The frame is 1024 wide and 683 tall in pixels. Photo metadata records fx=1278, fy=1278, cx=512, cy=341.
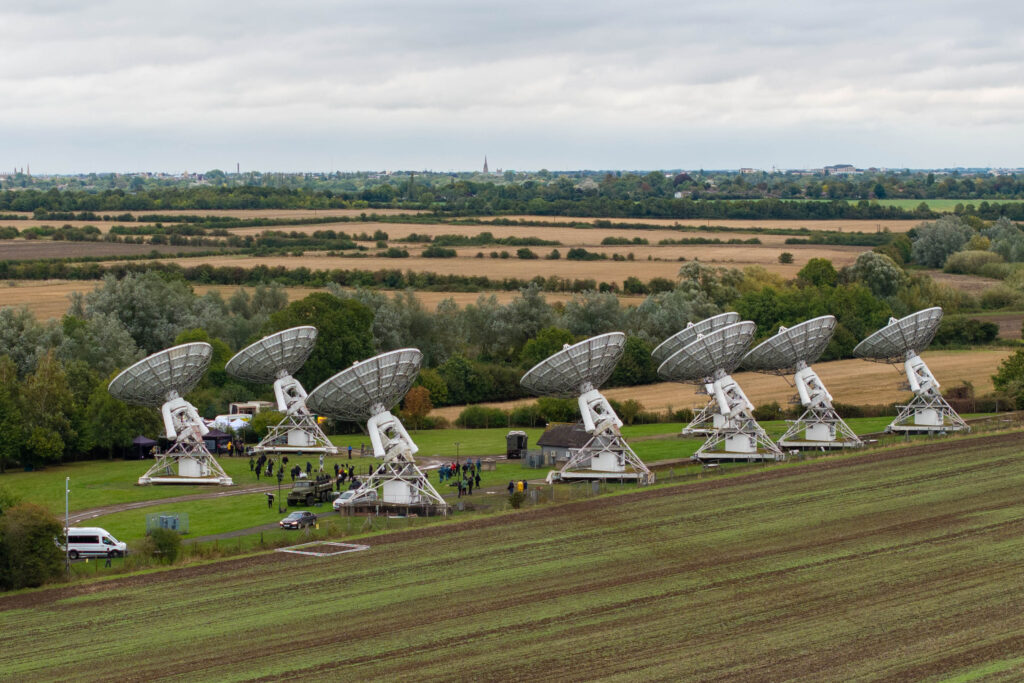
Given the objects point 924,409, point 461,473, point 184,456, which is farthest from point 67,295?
point 924,409

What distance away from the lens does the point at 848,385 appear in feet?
344

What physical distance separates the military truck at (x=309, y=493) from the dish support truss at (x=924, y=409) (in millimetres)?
39613

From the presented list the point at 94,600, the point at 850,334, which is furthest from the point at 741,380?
the point at 94,600

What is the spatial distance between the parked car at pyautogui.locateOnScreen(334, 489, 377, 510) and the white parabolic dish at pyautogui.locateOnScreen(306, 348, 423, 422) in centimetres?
432

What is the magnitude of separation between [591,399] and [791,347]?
1578cm

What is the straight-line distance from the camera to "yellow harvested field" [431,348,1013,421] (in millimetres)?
100250

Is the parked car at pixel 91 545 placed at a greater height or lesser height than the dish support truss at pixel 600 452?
lesser

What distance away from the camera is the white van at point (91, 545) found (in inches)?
2197

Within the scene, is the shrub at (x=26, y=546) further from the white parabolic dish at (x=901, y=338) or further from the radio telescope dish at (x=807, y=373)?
the white parabolic dish at (x=901, y=338)

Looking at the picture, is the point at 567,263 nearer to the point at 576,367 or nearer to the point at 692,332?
the point at 692,332

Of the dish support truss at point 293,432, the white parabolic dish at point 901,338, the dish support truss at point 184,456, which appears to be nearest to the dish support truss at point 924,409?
the white parabolic dish at point 901,338

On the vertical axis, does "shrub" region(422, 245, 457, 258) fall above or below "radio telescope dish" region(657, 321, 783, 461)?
above

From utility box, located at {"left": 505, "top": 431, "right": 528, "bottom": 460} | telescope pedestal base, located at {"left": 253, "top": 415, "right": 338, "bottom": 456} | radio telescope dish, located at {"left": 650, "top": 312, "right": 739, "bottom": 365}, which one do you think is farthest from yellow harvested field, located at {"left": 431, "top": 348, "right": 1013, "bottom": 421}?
utility box, located at {"left": 505, "top": 431, "right": 528, "bottom": 460}

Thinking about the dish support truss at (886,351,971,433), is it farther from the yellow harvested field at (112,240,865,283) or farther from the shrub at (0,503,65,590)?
the yellow harvested field at (112,240,865,283)
